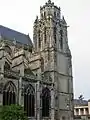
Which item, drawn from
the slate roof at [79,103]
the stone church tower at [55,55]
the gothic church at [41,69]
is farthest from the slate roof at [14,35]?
the slate roof at [79,103]

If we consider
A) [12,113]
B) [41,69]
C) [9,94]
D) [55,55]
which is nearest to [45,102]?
[41,69]

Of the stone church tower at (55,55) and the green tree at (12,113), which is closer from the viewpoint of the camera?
the green tree at (12,113)

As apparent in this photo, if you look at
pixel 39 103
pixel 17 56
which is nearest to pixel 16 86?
pixel 39 103

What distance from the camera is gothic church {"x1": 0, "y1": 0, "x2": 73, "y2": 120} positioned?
30.7 m

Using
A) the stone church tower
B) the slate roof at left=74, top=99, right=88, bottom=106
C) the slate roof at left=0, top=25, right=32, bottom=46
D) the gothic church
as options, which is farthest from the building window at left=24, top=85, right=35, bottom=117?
the slate roof at left=74, top=99, right=88, bottom=106

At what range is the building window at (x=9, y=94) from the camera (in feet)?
96.2

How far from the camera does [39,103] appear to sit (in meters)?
32.6

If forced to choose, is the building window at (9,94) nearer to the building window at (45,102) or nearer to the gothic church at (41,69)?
the gothic church at (41,69)

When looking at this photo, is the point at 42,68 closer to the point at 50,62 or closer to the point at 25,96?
the point at 50,62

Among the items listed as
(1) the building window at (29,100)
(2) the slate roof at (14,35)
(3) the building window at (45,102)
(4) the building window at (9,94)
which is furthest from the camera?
(2) the slate roof at (14,35)

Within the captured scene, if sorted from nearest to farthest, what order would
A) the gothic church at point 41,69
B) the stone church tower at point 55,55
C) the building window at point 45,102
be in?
the gothic church at point 41,69, the building window at point 45,102, the stone church tower at point 55,55

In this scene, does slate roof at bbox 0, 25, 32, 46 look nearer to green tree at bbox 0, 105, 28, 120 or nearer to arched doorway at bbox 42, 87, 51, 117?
arched doorway at bbox 42, 87, 51, 117

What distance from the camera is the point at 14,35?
42.8 meters

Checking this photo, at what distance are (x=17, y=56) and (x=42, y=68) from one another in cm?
479
